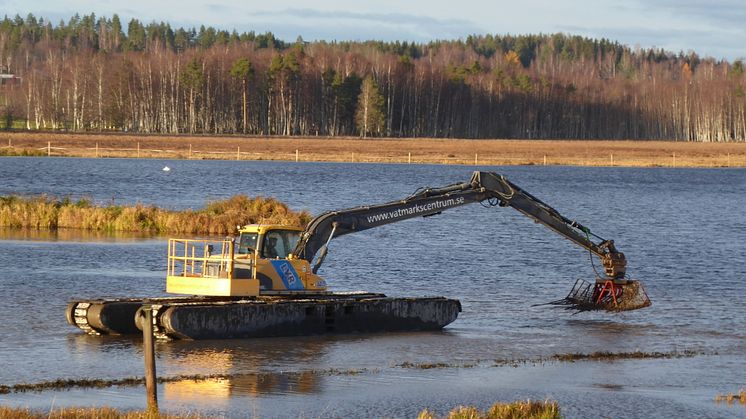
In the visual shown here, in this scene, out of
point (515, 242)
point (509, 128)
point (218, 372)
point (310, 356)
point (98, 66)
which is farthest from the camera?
point (509, 128)

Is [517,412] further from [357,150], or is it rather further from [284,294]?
[357,150]

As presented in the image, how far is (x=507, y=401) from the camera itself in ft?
72.2

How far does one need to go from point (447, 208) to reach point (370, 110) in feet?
448

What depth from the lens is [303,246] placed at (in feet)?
93.7

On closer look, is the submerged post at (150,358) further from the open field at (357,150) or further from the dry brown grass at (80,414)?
the open field at (357,150)

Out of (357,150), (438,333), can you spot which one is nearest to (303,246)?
(438,333)

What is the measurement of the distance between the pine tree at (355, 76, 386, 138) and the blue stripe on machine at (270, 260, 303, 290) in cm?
13839

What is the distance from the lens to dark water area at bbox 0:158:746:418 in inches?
870

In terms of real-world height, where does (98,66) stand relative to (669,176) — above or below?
above

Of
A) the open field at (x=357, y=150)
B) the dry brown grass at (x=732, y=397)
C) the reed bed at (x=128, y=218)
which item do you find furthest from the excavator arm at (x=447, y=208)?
the open field at (x=357, y=150)

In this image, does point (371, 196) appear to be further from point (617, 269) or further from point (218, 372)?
point (218, 372)

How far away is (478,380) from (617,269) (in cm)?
982

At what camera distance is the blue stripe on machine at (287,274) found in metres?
28.4

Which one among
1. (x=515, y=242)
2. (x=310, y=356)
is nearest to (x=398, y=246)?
(x=515, y=242)
